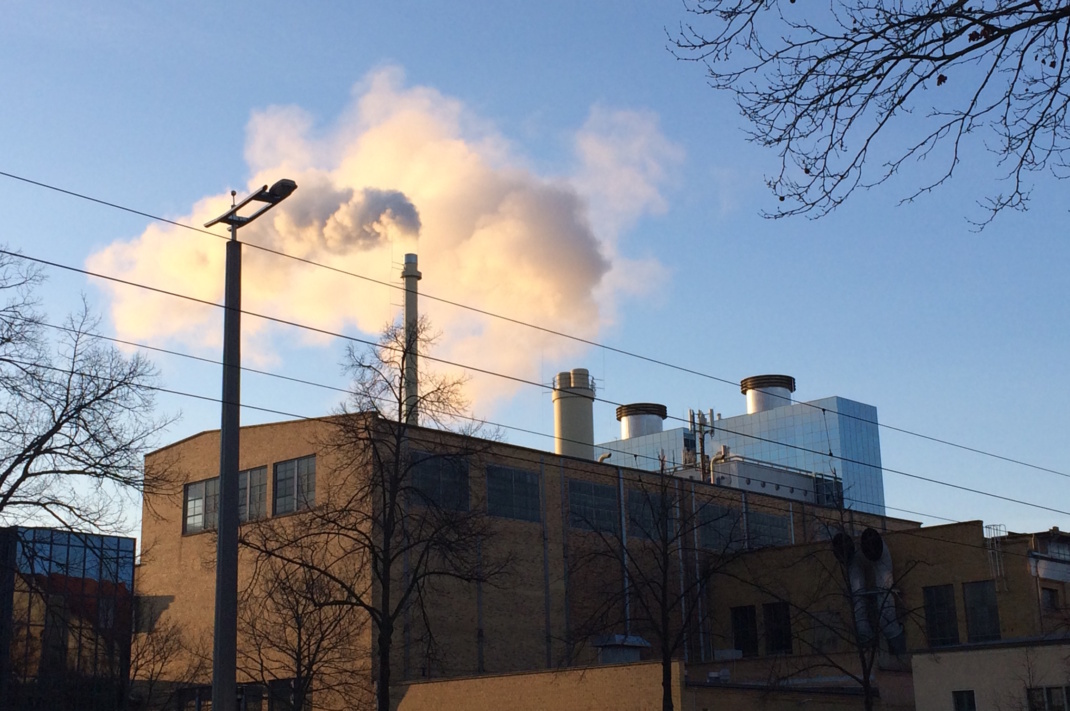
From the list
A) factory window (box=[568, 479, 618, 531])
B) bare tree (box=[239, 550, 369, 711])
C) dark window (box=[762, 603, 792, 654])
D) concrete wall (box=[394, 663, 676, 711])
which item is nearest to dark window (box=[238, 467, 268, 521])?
bare tree (box=[239, 550, 369, 711])

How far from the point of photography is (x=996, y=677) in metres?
29.2

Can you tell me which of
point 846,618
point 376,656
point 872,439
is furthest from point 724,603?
point 872,439

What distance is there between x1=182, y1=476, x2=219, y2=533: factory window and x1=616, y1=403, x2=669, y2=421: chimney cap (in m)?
75.3

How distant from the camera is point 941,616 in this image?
45.5 m

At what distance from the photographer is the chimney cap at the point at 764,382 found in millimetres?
122750

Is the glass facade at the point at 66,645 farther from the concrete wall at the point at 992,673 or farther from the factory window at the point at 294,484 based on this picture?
the concrete wall at the point at 992,673

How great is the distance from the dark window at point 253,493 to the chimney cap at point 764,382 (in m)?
83.2

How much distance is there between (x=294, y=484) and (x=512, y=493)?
8190 millimetres

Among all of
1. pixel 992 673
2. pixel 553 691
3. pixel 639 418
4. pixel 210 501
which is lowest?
pixel 553 691

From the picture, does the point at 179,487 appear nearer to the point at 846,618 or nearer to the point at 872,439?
the point at 846,618

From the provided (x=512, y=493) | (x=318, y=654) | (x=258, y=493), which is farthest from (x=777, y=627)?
(x=258, y=493)

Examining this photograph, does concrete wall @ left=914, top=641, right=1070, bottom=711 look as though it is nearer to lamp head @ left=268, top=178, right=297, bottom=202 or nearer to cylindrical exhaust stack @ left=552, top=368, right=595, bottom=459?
lamp head @ left=268, top=178, right=297, bottom=202

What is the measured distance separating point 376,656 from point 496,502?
7627 millimetres

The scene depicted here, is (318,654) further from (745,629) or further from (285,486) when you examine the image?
(745,629)
